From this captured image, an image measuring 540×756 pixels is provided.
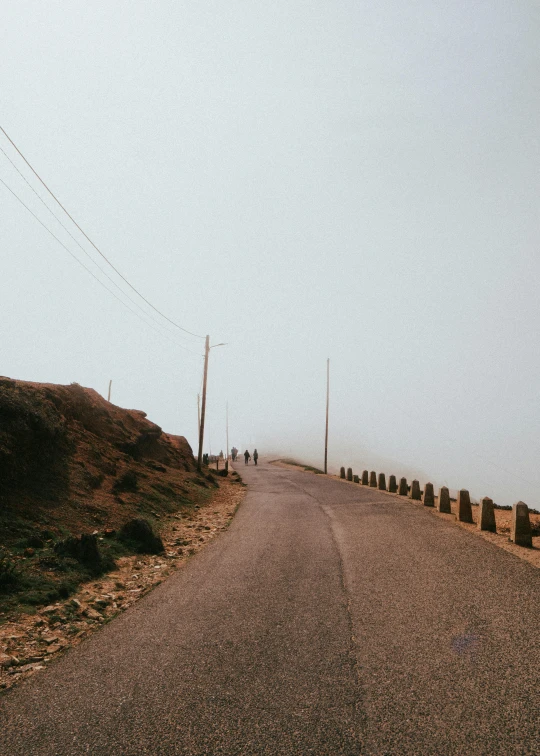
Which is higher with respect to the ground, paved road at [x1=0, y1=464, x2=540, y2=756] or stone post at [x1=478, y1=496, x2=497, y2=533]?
stone post at [x1=478, y1=496, x2=497, y2=533]

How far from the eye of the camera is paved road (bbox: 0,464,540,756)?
132 inches

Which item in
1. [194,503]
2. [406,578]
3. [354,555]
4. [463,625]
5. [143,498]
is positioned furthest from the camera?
[194,503]

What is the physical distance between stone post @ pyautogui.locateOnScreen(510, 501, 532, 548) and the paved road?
5.37ft

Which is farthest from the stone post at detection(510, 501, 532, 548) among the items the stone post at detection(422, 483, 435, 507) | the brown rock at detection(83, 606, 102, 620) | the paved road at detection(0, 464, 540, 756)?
the brown rock at detection(83, 606, 102, 620)

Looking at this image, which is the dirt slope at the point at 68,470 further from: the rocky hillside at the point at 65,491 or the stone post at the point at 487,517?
the stone post at the point at 487,517

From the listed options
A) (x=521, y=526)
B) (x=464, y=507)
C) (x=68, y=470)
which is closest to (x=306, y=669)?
(x=521, y=526)

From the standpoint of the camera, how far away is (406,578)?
23.8ft

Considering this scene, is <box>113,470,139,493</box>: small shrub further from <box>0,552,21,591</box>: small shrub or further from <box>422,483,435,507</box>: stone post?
<box>422,483,435,507</box>: stone post

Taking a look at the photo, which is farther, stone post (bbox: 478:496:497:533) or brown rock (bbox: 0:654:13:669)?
stone post (bbox: 478:496:497:533)

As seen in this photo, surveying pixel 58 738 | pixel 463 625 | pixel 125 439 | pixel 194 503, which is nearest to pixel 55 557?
pixel 58 738

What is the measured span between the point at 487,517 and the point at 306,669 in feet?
28.3

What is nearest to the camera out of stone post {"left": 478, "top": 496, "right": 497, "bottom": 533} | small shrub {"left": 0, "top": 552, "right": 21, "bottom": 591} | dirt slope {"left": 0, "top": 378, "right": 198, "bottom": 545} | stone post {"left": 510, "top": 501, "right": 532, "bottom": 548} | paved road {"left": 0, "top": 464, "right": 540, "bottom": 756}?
paved road {"left": 0, "top": 464, "right": 540, "bottom": 756}

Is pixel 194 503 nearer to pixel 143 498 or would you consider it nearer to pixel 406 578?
pixel 143 498

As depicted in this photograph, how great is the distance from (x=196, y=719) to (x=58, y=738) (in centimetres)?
101
